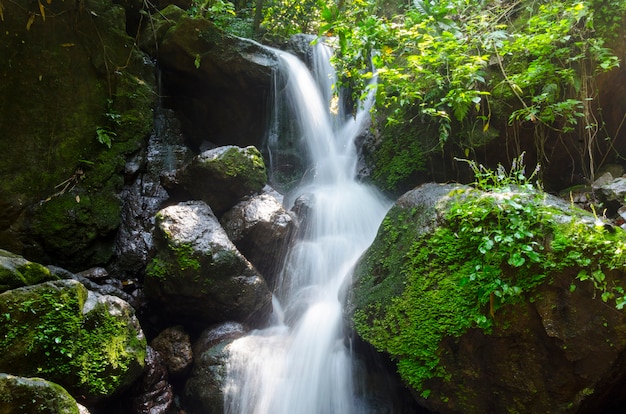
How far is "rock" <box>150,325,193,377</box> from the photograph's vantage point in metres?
4.37

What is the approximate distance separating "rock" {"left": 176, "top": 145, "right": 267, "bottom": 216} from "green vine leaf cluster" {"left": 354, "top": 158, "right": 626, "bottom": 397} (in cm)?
279

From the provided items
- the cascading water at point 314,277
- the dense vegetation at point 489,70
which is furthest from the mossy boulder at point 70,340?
the dense vegetation at point 489,70

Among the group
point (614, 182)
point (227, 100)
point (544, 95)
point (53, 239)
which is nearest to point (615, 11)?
point (544, 95)

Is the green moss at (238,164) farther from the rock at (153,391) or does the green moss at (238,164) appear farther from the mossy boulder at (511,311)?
the mossy boulder at (511,311)

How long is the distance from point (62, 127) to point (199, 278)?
302 cm

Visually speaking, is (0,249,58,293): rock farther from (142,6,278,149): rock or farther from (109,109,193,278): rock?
(142,6,278,149): rock

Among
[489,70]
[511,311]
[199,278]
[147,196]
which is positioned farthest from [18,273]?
[489,70]

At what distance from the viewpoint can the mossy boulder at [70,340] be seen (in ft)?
10.1

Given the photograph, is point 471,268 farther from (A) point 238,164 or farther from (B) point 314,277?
(A) point 238,164

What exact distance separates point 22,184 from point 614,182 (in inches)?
276

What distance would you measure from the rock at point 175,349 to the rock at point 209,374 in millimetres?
107

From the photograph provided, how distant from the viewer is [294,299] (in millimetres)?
5293

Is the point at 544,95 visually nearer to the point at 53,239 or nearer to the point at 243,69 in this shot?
the point at 243,69

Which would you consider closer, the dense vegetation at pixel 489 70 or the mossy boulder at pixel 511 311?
the mossy boulder at pixel 511 311
